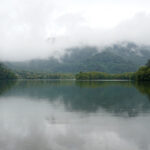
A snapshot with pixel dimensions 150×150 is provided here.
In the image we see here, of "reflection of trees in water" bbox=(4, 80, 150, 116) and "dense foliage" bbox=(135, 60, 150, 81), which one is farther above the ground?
"dense foliage" bbox=(135, 60, 150, 81)

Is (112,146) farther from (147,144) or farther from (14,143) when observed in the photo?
(14,143)

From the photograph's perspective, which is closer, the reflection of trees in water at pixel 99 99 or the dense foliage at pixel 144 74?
the reflection of trees in water at pixel 99 99

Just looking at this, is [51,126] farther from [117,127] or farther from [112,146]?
[112,146]

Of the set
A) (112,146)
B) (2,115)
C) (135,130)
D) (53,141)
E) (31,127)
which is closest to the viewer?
(112,146)

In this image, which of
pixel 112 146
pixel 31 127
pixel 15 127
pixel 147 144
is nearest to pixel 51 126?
pixel 31 127

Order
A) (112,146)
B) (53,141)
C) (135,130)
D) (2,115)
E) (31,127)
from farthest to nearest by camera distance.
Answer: (2,115)
(31,127)
(135,130)
(53,141)
(112,146)

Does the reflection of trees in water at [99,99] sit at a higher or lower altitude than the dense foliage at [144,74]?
lower

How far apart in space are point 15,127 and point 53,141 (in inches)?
243

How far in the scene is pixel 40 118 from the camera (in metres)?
26.8

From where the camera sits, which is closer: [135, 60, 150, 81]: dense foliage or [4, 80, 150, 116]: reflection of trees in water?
[4, 80, 150, 116]: reflection of trees in water

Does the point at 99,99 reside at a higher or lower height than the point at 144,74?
lower

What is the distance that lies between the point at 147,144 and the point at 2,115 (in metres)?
18.0

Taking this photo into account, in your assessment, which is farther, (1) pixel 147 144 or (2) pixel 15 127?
(2) pixel 15 127

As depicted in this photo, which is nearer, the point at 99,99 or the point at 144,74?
the point at 99,99
